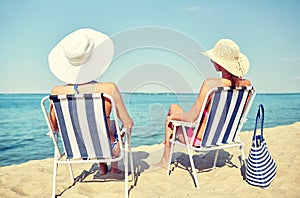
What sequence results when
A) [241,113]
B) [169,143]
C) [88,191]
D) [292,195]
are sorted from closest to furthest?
[292,195] < [88,191] < [241,113] < [169,143]

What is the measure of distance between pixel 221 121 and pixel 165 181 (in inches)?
33.6

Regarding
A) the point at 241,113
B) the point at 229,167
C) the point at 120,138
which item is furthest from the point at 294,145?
the point at 120,138

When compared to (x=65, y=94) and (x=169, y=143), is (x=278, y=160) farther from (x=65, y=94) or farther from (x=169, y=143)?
(x=65, y=94)

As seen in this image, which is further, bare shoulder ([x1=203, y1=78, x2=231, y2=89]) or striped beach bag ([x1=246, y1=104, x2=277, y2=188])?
bare shoulder ([x1=203, y1=78, x2=231, y2=89])

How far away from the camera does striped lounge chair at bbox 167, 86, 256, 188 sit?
2.88 m

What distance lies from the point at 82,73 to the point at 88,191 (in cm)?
111

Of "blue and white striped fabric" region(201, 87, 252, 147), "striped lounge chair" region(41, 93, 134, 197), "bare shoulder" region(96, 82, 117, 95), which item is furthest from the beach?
"bare shoulder" region(96, 82, 117, 95)

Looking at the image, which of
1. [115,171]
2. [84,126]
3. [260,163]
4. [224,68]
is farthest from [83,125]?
[260,163]

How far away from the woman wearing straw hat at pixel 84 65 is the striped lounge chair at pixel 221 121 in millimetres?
652

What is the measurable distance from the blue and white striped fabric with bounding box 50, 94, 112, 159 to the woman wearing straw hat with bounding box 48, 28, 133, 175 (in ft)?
0.49

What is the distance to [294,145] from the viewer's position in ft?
14.4

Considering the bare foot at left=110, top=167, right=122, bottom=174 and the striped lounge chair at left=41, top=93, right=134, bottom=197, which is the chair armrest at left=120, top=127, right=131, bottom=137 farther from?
the bare foot at left=110, top=167, right=122, bottom=174

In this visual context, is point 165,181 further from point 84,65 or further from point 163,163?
point 84,65

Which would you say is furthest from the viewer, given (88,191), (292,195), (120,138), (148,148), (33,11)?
(33,11)
